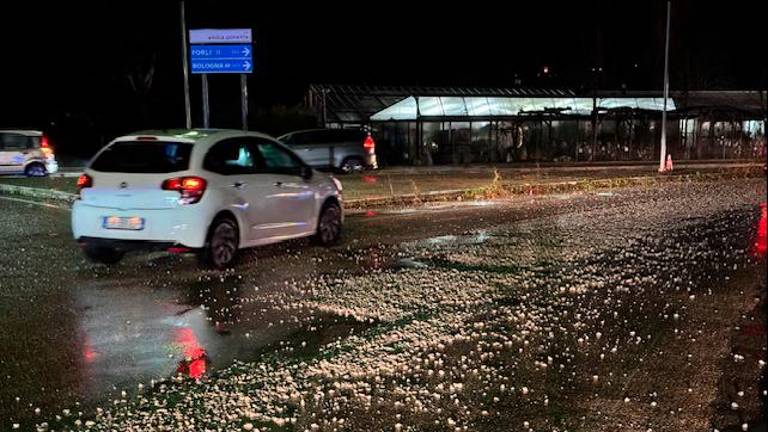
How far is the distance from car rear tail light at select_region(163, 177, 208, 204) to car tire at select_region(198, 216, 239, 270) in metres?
0.42

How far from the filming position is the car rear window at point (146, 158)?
937cm

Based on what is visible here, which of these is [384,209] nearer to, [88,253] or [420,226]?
[420,226]

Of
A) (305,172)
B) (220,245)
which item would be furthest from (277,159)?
(220,245)

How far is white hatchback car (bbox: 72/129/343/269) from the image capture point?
30.2 feet

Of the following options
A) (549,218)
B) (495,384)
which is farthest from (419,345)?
(549,218)

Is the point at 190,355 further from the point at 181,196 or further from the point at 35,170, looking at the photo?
the point at 35,170

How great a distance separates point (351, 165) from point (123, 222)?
57.9 feet

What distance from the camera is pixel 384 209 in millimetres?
16359

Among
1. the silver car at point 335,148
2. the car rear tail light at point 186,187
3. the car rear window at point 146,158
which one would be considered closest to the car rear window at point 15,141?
the silver car at point 335,148

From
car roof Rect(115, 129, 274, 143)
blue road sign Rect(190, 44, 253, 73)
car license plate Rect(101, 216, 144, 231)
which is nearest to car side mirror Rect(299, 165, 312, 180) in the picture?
car roof Rect(115, 129, 274, 143)

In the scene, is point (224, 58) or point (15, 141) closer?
point (224, 58)

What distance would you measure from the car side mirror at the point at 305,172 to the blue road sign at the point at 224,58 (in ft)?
35.3

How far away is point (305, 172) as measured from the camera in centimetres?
1105

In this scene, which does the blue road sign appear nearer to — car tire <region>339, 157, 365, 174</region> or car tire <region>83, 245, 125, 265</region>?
car tire <region>339, 157, 365, 174</region>
